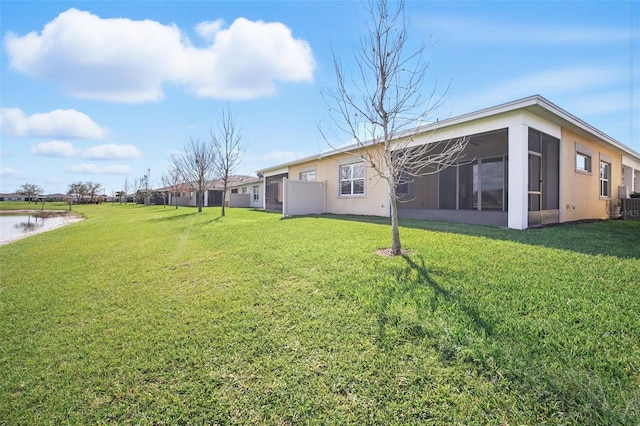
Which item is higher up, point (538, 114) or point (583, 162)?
point (538, 114)

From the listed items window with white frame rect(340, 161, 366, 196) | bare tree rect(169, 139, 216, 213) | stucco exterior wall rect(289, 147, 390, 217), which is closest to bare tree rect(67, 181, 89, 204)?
bare tree rect(169, 139, 216, 213)

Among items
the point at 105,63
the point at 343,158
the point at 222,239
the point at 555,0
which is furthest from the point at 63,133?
the point at 555,0

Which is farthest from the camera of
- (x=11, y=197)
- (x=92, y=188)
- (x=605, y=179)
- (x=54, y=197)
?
(x=54, y=197)

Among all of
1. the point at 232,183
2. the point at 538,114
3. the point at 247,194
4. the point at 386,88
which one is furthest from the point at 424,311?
the point at 232,183

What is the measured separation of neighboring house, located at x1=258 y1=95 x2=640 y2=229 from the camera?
8.32 m

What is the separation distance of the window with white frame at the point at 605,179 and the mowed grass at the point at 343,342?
9.50 m

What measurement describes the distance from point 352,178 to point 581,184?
895cm

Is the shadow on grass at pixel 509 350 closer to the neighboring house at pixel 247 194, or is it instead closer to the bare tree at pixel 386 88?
the bare tree at pixel 386 88

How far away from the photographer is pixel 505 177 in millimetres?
12336

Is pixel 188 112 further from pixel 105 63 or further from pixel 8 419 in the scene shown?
pixel 8 419

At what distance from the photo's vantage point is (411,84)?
6.25 metres

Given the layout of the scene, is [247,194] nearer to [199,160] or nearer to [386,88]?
[199,160]

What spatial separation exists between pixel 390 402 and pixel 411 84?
5953mm

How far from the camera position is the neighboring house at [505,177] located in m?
8.32
